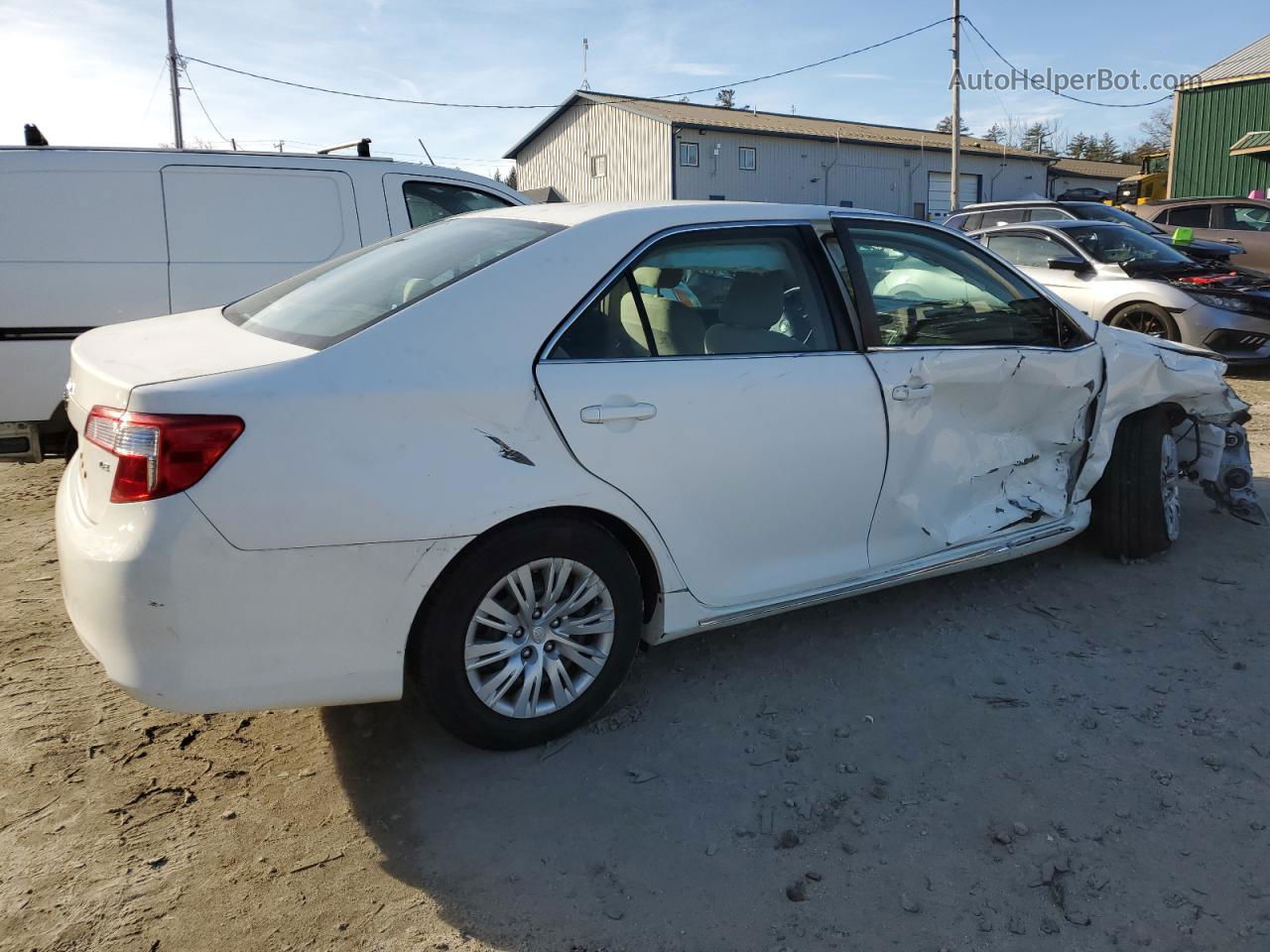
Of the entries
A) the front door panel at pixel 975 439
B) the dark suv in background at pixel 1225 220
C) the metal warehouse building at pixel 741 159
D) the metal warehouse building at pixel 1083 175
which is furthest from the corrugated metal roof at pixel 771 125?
the front door panel at pixel 975 439

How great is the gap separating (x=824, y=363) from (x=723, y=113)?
36713mm

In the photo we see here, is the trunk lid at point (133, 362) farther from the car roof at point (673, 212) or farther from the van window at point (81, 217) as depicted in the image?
the van window at point (81, 217)

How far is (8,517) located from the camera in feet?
18.3

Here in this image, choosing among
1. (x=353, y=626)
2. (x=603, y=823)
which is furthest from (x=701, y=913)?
(x=353, y=626)

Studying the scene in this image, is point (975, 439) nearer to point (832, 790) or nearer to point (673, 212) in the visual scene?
point (673, 212)

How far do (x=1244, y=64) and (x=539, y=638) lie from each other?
33531 millimetres

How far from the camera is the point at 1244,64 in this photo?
28516mm

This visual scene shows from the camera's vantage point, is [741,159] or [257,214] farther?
[741,159]

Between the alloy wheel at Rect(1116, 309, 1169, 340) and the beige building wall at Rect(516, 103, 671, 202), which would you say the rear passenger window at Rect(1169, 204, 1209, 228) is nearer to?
the alloy wheel at Rect(1116, 309, 1169, 340)

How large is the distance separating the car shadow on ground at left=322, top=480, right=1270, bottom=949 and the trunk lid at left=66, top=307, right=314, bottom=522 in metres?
1.12

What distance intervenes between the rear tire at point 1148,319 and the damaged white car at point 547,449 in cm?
599

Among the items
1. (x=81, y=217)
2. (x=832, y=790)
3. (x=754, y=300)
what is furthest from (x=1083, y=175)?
(x=832, y=790)

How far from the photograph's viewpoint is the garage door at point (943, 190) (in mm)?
38562

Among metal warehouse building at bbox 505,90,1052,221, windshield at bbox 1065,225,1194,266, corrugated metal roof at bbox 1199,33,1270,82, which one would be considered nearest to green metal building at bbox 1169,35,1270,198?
corrugated metal roof at bbox 1199,33,1270,82
